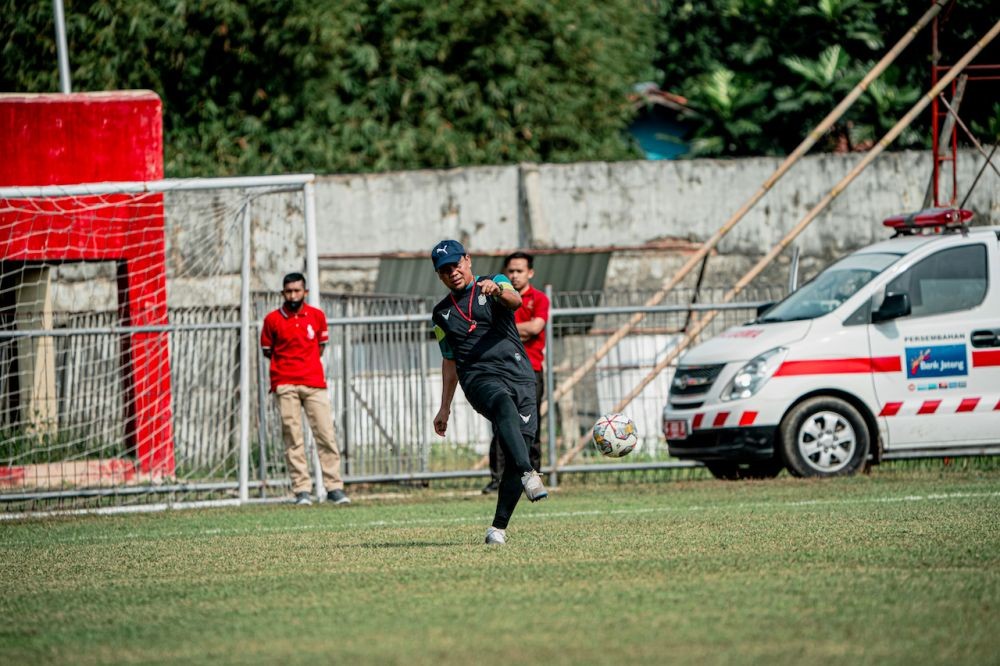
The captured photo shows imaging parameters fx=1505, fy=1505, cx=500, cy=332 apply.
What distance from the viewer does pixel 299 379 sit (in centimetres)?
1348

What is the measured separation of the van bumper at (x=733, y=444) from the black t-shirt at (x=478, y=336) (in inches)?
203

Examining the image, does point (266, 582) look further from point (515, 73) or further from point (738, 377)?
point (515, 73)

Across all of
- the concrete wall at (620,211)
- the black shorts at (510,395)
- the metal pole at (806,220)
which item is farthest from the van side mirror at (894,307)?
the concrete wall at (620,211)

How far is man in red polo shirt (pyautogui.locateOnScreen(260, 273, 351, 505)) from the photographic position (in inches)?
531

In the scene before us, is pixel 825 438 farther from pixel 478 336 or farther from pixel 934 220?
pixel 478 336

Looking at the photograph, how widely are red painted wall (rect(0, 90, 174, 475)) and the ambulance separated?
→ 18.9ft

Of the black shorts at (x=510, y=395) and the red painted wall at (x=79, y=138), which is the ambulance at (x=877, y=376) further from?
the red painted wall at (x=79, y=138)

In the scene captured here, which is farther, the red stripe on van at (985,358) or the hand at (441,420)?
the red stripe on van at (985,358)

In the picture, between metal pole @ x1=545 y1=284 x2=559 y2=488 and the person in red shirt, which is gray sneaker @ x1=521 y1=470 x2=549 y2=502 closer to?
the person in red shirt

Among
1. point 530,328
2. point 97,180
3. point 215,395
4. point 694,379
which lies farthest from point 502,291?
A: point 97,180

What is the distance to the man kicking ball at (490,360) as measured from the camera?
8.98 meters

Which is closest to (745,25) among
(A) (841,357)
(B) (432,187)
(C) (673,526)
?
(B) (432,187)

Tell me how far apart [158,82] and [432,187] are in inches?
441

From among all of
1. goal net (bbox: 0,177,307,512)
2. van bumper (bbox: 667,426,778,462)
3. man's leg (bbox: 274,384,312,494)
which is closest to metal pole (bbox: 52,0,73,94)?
goal net (bbox: 0,177,307,512)
